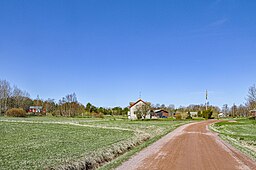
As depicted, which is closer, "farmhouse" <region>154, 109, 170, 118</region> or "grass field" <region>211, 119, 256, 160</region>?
"grass field" <region>211, 119, 256, 160</region>

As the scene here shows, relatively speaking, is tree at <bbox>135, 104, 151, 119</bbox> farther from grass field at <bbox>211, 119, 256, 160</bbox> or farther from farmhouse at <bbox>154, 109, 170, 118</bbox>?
grass field at <bbox>211, 119, 256, 160</bbox>

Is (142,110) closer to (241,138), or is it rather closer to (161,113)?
(161,113)

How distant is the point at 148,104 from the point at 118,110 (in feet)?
178

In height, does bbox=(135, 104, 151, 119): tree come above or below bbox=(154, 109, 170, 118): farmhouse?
above

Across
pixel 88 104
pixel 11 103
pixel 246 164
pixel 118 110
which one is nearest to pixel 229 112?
pixel 118 110

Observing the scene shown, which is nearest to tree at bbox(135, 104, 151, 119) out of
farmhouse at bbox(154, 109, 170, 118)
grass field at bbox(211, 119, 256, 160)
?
farmhouse at bbox(154, 109, 170, 118)

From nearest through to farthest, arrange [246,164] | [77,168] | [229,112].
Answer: [77,168]
[246,164]
[229,112]

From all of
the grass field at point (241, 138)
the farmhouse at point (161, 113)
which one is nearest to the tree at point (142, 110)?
the farmhouse at point (161, 113)

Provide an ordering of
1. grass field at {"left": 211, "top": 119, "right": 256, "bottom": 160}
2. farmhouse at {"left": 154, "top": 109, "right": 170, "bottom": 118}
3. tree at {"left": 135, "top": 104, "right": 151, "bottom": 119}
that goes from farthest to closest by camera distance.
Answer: farmhouse at {"left": 154, "top": 109, "right": 170, "bottom": 118} → tree at {"left": 135, "top": 104, "right": 151, "bottom": 119} → grass field at {"left": 211, "top": 119, "right": 256, "bottom": 160}

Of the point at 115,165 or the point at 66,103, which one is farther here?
the point at 66,103

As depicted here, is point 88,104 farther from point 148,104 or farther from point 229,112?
point 229,112

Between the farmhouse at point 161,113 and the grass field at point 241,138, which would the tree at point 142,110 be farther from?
the grass field at point 241,138

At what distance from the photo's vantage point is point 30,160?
1147cm

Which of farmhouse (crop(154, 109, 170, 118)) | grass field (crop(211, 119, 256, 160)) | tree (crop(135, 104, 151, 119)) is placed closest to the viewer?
grass field (crop(211, 119, 256, 160))
